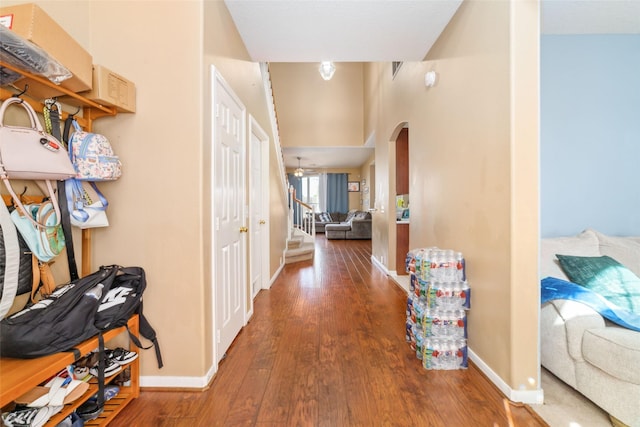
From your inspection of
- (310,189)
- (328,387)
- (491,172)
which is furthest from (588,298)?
(310,189)

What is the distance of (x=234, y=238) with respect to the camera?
2283 millimetres

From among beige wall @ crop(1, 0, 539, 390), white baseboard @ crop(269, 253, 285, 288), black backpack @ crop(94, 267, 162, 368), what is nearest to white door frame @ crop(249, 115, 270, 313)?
white baseboard @ crop(269, 253, 285, 288)

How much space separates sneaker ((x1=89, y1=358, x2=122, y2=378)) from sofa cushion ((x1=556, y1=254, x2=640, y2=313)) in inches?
112

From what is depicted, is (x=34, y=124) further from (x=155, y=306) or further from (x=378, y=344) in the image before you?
(x=378, y=344)

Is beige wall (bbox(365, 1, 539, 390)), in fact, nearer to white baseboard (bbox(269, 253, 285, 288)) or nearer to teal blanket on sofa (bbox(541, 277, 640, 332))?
teal blanket on sofa (bbox(541, 277, 640, 332))

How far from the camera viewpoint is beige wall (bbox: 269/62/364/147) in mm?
7758

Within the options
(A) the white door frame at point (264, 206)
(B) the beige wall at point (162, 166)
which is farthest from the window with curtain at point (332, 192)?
(B) the beige wall at point (162, 166)

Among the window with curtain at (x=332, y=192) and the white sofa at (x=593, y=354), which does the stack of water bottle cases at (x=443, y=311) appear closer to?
the white sofa at (x=593, y=354)

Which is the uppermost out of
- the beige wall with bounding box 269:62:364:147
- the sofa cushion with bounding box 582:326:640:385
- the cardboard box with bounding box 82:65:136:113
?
the beige wall with bounding box 269:62:364:147

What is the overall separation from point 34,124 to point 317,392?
199 cm

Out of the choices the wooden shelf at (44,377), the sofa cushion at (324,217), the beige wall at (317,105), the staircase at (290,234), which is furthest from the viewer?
the sofa cushion at (324,217)

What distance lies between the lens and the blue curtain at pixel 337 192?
36.7 ft

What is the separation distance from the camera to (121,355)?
1525 mm

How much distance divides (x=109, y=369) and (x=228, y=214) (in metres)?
1.15
